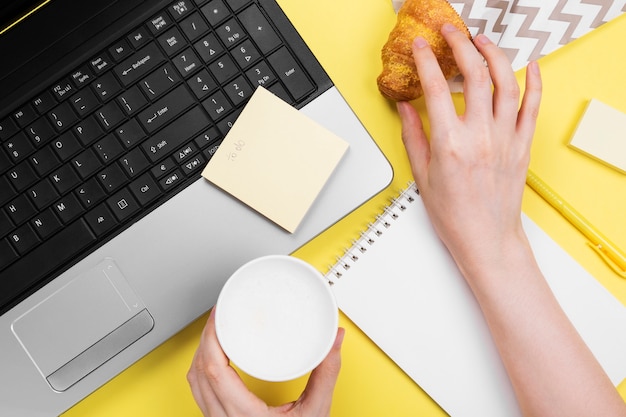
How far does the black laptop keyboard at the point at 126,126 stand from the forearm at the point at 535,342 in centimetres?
32

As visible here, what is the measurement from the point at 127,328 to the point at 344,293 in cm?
26

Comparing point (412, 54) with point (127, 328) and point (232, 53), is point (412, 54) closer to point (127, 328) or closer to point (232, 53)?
point (232, 53)

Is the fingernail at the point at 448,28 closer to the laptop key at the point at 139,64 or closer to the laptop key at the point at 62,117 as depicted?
the laptop key at the point at 139,64

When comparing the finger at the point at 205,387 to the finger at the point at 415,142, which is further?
the finger at the point at 415,142

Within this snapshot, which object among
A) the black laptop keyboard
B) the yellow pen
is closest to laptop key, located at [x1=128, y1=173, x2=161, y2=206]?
the black laptop keyboard

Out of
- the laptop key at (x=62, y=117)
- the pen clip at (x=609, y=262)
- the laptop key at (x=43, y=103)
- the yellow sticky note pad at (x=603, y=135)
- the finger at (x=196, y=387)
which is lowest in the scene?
the pen clip at (x=609, y=262)

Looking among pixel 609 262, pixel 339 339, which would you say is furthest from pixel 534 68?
pixel 339 339

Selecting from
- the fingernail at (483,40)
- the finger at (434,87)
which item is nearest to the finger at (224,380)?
the finger at (434,87)

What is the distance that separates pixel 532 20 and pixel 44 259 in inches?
25.6

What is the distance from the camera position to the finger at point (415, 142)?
0.66m

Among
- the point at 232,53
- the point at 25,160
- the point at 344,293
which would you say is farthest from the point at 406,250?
the point at 25,160

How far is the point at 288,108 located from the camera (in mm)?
627

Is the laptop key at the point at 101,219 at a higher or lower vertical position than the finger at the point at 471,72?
higher

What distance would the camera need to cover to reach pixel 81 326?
2.08ft
